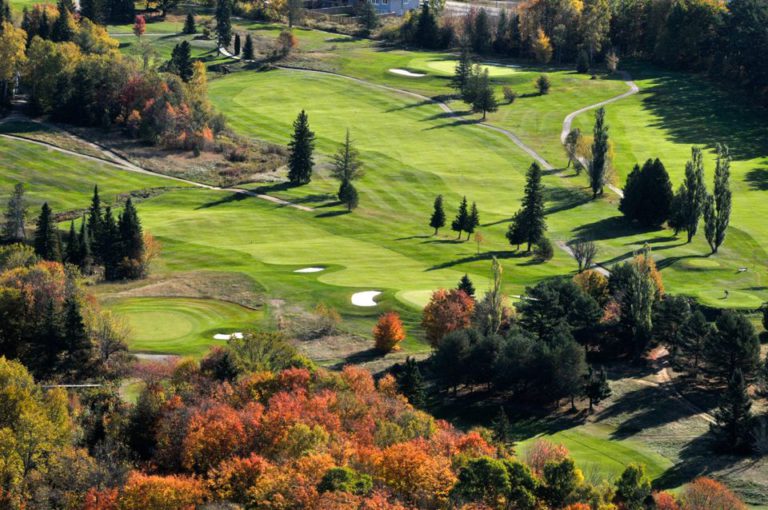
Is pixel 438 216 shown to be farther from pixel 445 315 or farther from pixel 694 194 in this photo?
pixel 445 315

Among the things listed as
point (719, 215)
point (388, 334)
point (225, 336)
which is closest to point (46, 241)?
point (225, 336)

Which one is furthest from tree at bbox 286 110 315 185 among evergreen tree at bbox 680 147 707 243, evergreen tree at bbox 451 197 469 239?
evergreen tree at bbox 680 147 707 243

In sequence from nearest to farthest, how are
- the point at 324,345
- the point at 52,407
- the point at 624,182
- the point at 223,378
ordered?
the point at 52,407
the point at 223,378
the point at 324,345
the point at 624,182

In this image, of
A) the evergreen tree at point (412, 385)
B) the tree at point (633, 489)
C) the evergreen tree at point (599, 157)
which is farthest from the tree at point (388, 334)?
the evergreen tree at point (599, 157)

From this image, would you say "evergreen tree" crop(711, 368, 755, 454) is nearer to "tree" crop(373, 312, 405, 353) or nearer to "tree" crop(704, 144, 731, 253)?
"tree" crop(373, 312, 405, 353)

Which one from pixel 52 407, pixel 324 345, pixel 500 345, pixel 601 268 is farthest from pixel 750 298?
pixel 52 407

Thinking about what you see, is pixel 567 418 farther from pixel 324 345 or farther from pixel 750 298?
pixel 750 298

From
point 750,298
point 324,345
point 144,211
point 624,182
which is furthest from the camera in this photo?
point 624,182
